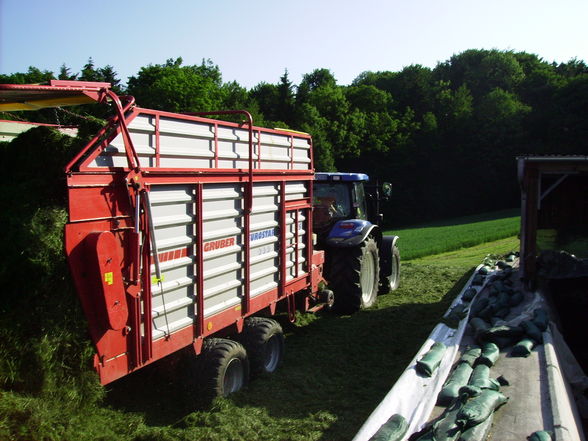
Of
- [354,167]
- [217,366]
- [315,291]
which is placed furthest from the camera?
[354,167]

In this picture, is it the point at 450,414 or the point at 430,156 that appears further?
the point at 430,156

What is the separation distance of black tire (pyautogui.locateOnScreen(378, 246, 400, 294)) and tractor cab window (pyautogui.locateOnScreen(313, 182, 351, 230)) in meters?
1.80

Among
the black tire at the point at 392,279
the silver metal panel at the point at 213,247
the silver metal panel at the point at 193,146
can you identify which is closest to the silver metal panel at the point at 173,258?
the silver metal panel at the point at 213,247

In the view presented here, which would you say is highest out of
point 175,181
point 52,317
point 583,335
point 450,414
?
point 175,181

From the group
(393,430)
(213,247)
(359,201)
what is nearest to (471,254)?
(359,201)

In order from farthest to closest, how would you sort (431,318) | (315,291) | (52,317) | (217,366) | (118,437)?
(431,318)
(315,291)
(217,366)
(118,437)
(52,317)

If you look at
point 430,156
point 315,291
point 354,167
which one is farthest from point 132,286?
point 430,156

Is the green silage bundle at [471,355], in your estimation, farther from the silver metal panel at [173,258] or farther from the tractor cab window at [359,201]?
the tractor cab window at [359,201]

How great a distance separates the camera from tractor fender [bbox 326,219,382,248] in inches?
337

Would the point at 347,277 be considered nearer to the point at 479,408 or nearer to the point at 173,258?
the point at 173,258

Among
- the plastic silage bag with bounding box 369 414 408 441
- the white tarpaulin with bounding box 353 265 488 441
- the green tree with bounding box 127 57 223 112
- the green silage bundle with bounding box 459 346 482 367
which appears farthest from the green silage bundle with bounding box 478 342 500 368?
the green tree with bounding box 127 57 223 112

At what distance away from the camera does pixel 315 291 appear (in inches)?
309

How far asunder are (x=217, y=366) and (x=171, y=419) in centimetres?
58

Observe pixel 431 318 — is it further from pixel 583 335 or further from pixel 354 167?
pixel 354 167
